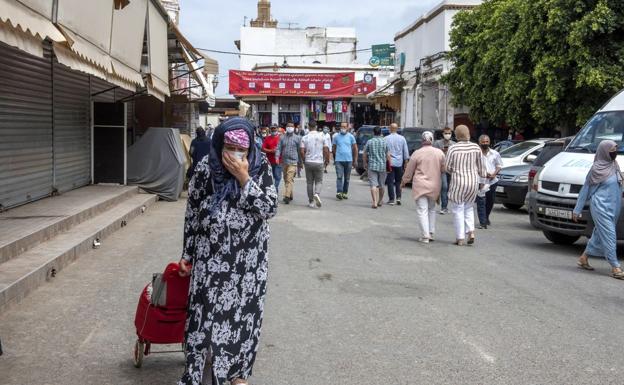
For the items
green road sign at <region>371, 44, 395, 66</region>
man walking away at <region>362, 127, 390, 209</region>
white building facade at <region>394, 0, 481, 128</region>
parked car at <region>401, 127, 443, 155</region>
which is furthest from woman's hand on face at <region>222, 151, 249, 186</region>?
green road sign at <region>371, 44, 395, 66</region>

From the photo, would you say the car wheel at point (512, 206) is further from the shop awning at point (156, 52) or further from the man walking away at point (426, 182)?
the shop awning at point (156, 52)

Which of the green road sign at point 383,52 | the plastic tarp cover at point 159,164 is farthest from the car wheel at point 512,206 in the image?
the green road sign at point 383,52

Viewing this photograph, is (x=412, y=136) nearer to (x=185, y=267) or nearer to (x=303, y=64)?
A: (x=185, y=267)

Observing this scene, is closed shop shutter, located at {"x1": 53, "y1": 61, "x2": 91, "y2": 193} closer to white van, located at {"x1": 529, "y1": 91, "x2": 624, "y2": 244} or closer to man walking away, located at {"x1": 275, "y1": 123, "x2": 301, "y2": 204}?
man walking away, located at {"x1": 275, "y1": 123, "x2": 301, "y2": 204}

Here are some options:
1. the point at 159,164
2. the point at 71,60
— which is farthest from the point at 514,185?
the point at 71,60

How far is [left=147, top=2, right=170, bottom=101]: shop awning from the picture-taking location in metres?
15.4

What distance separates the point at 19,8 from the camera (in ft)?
22.8

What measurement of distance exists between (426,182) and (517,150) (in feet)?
29.7

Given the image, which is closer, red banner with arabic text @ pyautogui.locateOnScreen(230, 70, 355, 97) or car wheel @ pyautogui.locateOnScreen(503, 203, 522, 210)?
car wheel @ pyautogui.locateOnScreen(503, 203, 522, 210)

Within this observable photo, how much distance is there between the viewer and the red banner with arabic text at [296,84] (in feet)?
175

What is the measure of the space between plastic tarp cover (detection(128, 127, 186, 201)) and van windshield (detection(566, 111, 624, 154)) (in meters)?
9.14

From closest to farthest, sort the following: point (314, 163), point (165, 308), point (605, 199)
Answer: point (165, 308), point (605, 199), point (314, 163)

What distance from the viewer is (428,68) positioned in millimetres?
39375

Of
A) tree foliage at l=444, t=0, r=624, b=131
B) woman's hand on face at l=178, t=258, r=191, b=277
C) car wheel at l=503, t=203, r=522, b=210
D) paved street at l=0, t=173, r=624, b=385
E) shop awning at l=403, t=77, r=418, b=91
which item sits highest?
shop awning at l=403, t=77, r=418, b=91
